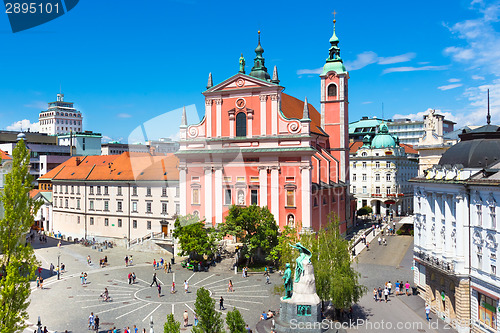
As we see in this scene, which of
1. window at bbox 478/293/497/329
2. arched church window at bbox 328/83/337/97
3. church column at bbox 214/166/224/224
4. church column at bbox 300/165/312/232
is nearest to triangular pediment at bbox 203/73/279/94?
church column at bbox 214/166/224/224

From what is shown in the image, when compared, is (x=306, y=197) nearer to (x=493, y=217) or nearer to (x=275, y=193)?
(x=275, y=193)

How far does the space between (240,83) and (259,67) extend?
20.5 metres

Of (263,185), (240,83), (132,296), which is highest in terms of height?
(240,83)

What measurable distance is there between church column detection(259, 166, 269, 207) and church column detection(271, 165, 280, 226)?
2.69 feet

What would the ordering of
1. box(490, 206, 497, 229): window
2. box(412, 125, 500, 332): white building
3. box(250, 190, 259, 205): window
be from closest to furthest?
box(490, 206, 497, 229): window, box(412, 125, 500, 332): white building, box(250, 190, 259, 205): window

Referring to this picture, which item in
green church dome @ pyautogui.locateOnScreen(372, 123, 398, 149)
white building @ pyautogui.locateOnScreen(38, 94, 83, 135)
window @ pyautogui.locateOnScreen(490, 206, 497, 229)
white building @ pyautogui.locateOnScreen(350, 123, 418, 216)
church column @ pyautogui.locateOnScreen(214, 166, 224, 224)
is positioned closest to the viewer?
window @ pyautogui.locateOnScreen(490, 206, 497, 229)

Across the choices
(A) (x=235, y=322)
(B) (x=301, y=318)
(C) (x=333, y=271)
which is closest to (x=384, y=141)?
(C) (x=333, y=271)

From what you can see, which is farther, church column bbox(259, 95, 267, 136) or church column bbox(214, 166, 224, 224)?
church column bbox(214, 166, 224, 224)

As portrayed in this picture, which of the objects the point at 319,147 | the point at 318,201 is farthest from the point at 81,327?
the point at 319,147

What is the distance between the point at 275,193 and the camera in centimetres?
4781

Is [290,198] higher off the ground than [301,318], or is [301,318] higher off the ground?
[290,198]

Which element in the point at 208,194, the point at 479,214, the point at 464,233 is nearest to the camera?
the point at 479,214

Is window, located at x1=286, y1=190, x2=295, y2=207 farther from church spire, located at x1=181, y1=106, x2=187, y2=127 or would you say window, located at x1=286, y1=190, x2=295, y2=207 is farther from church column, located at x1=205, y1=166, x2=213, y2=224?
church spire, located at x1=181, y1=106, x2=187, y2=127

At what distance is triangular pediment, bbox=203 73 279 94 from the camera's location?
48500 millimetres
